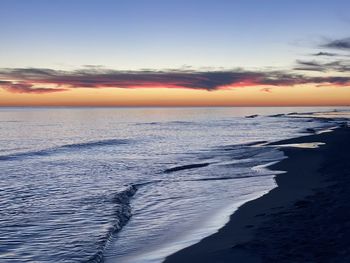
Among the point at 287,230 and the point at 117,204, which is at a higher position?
the point at 287,230

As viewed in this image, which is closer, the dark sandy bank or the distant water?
the dark sandy bank

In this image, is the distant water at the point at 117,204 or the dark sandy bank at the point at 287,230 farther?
the distant water at the point at 117,204

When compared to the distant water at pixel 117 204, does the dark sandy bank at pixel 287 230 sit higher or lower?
higher

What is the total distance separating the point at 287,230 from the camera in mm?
12203

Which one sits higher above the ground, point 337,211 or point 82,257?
point 337,211

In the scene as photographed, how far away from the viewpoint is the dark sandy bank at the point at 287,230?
1014 cm

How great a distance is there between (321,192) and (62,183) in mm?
14330

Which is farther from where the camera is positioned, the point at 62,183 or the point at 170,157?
the point at 170,157

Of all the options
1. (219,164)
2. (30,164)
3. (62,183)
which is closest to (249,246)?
(62,183)

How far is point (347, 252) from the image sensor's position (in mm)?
9336

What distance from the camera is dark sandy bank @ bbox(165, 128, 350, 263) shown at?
33.3 feet

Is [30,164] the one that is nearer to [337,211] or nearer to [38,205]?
[38,205]

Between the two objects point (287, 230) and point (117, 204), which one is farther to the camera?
point (117, 204)

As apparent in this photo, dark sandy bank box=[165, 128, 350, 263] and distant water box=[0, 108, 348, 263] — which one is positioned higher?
dark sandy bank box=[165, 128, 350, 263]
